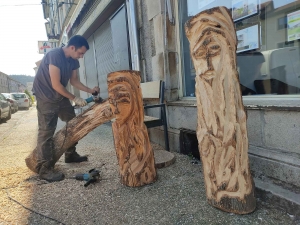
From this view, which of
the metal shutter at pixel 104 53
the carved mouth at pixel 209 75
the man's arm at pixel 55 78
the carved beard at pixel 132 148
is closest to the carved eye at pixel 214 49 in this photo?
the carved mouth at pixel 209 75

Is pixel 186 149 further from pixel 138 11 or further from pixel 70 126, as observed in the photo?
pixel 138 11

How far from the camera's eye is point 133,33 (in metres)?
4.02

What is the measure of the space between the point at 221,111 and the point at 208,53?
0.40 m

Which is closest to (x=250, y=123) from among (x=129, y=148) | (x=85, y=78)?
(x=129, y=148)

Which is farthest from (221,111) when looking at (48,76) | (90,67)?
(90,67)

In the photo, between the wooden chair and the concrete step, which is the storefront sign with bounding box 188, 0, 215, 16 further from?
the concrete step

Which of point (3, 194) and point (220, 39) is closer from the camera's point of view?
point (220, 39)

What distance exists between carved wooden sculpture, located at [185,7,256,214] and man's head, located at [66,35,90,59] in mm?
1634

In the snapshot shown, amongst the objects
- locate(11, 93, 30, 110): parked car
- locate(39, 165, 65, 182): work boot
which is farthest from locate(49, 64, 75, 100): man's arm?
locate(11, 93, 30, 110): parked car

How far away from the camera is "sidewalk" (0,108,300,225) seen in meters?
1.62

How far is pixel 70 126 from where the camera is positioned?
8.55ft

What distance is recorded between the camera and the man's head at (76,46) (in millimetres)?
2707

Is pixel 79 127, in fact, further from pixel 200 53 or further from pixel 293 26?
pixel 293 26

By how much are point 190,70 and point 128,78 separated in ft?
4.96
